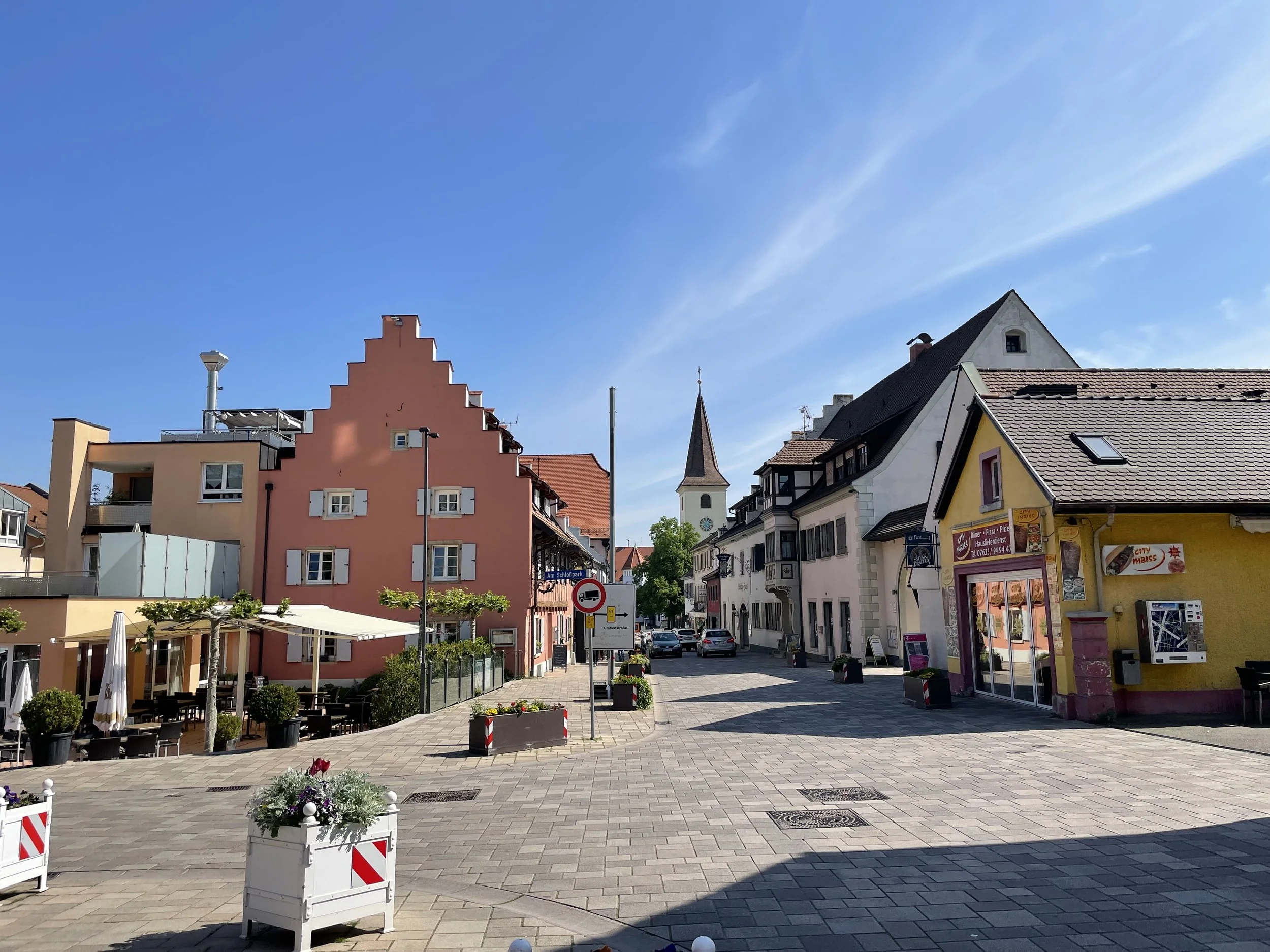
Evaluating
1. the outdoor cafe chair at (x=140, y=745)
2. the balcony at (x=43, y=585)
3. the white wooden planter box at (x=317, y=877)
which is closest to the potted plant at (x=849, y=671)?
the outdoor cafe chair at (x=140, y=745)

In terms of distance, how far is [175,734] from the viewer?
17484 millimetres

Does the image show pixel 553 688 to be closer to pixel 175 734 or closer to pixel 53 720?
pixel 175 734

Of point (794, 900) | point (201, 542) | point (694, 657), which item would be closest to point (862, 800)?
point (794, 900)

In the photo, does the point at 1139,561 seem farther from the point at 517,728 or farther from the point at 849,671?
the point at 517,728

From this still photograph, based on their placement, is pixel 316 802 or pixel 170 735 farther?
pixel 170 735

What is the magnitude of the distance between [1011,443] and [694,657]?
110ft

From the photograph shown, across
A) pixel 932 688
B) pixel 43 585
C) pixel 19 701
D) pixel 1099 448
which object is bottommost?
pixel 932 688

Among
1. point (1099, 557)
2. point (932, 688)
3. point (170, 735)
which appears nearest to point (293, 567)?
point (170, 735)

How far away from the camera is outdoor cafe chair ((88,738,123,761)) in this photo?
16328mm

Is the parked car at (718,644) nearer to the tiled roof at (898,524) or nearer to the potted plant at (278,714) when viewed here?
the tiled roof at (898,524)

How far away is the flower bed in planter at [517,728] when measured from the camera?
15.0 meters

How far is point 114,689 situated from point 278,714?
3595mm

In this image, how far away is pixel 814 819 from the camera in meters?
9.49

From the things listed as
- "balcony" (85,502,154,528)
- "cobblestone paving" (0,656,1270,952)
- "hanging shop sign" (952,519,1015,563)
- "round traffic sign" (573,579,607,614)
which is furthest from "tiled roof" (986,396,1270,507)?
"balcony" (85,502,154,528)
